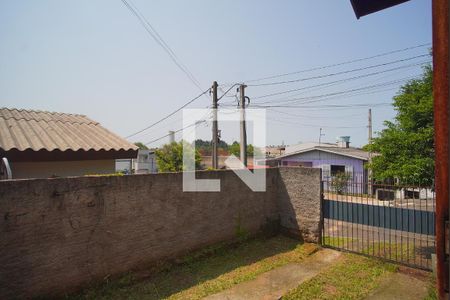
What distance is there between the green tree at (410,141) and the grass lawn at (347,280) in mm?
2649

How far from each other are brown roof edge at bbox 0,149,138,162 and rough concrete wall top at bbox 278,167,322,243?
5.05 metres

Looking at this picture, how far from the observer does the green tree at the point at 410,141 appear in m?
7.63

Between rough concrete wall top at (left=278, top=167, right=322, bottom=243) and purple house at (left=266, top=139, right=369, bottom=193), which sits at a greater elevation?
purple house at (left=266, top=139, right=369, bottom=193)

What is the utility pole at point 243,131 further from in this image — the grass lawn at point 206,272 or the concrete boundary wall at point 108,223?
the grass lawn at point 206,272

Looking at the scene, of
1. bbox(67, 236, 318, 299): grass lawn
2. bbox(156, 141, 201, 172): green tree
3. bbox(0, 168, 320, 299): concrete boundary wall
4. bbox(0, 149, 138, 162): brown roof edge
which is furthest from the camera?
bbox(156, 141, 201, 172): green tree

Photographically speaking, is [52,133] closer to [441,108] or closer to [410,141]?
[441,108]

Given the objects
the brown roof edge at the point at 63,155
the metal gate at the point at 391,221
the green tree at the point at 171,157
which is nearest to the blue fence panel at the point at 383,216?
the metal gate at the point at 391,221

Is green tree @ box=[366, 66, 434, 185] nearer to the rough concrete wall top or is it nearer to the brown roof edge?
the rough concrete wall top

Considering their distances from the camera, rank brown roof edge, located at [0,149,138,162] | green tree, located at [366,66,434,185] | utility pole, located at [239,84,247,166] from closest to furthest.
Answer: brown roof edge, located at [0,149,138,162], green tree, located at [366,66,434,185], utility pole, located at [239,84,247,166]

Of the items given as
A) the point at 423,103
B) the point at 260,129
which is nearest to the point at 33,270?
the point at 423,103

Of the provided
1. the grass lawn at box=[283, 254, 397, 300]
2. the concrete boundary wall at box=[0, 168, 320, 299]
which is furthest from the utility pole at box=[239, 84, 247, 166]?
the grass lawn at box=[283, 254, 397, 300]

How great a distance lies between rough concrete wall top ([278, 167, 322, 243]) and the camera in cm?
841

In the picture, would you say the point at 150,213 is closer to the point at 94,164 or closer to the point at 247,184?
the point at 94,164

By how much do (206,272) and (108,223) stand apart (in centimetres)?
250
